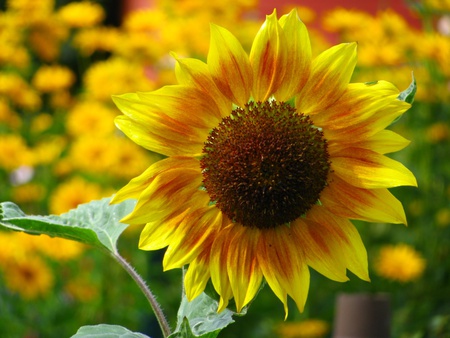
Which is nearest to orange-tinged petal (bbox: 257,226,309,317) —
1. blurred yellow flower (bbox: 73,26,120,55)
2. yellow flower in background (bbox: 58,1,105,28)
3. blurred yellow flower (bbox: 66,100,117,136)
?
blurred yellow flower (bbox: 66,100,117,136)

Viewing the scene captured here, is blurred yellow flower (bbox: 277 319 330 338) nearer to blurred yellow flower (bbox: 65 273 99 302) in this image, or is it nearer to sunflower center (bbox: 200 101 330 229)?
blurred yellow flower (bbox: 65 273 99 302)

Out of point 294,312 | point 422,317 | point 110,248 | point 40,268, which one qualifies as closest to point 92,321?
point 40,268

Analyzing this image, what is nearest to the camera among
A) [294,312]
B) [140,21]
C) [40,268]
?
[40,268]

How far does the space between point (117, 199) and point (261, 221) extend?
0.08 m

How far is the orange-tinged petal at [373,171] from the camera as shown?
0.45 meters

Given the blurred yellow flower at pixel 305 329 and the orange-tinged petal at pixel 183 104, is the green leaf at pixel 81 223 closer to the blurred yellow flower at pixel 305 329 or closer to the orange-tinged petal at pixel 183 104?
the orange-tinged petal at pixel 183 104

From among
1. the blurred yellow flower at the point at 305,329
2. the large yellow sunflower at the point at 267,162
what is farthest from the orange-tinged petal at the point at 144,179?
the blurred yellow flower at the point at 305,329

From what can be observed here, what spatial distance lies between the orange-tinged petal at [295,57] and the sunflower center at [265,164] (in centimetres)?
2

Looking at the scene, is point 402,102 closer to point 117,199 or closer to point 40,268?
point 117,199

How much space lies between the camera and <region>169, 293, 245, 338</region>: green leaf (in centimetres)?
41

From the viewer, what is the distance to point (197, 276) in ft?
1.45

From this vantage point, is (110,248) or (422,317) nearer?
(110,248)

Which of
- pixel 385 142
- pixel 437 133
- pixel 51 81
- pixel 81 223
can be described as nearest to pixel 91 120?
pixel 51 81

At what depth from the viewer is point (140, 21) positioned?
212cm
